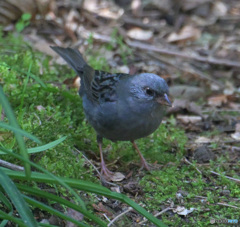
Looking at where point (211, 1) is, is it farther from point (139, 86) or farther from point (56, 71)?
point (139, 86)

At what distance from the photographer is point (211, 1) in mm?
9039

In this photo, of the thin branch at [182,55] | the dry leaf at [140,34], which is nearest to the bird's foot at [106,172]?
the thin branch at [182,55]

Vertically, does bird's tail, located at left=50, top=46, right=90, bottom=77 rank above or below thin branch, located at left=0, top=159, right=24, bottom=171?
below

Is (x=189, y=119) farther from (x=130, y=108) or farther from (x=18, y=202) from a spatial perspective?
(x=18, y=202)

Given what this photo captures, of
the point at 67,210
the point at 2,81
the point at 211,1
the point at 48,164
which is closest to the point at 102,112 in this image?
the point at 48,164

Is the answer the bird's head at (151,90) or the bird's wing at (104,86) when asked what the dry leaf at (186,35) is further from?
the bird's head at (151,90)

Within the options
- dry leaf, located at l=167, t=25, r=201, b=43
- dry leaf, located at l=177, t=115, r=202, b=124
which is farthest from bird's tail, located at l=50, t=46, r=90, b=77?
dry leaf, located at l=167, t=25, r=201, b=43

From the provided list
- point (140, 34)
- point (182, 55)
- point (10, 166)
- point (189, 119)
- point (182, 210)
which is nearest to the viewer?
point (10, 166)

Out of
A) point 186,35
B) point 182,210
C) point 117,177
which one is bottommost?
point 186,35

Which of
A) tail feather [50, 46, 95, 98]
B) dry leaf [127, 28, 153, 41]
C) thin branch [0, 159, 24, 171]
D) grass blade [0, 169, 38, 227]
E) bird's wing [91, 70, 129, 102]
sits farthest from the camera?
dry leaf [127, 28, 153, 41]

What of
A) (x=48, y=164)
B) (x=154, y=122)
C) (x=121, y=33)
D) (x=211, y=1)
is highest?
(x=48, y=164)

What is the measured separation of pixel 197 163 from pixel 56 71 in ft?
8.09

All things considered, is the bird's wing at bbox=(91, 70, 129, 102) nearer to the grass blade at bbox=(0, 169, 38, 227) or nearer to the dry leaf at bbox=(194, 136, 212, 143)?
the dry leaf at bbox=(194, 136, 212, 143)

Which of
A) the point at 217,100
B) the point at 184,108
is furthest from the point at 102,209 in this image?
the point at 217,100
